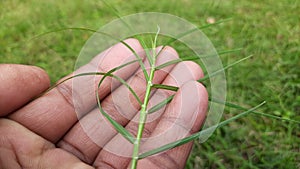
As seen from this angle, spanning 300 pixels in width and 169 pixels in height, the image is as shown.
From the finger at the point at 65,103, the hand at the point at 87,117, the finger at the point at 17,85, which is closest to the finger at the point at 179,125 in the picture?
the hand at the point at 87,117

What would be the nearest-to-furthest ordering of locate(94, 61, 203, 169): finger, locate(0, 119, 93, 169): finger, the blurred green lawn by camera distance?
locate(0, 119, 93, 169): finger < locate(94, 61, 203, 169): finger < the blurred green lawn

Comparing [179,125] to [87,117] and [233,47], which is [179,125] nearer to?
[87,117]

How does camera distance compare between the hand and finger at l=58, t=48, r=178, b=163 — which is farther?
finger at l=58, t=48, r=178, b=163

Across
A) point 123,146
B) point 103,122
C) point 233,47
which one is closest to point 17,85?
point 103,122

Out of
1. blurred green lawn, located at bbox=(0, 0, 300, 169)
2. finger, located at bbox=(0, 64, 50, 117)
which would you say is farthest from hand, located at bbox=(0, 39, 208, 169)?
blurred green lawn, located at bbox=(0, 0, 300, 169)

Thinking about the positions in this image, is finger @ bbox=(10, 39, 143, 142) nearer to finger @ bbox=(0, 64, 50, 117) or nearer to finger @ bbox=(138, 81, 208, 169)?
finger @ bbox=(0, 64, 50, 117)

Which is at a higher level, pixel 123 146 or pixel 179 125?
pixel 179 125
